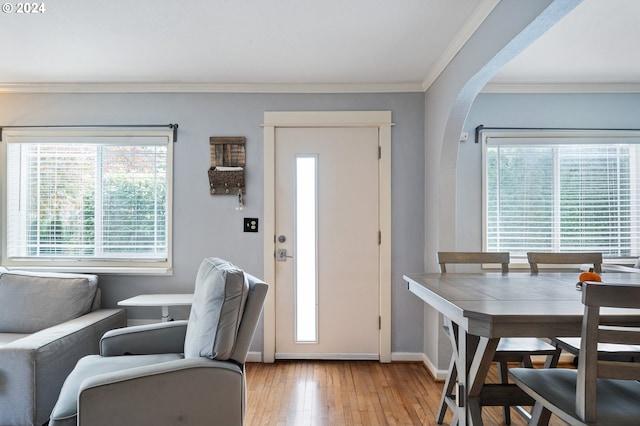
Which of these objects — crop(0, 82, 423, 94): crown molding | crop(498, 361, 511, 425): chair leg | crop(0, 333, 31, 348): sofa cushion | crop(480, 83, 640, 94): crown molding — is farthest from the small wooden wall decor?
crop(498, 361, 511, 425): chair leg

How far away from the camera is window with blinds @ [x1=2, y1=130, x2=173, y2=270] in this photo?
3.29m

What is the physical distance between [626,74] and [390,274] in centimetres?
256

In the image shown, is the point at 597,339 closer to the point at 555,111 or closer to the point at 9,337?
the point at 555,111

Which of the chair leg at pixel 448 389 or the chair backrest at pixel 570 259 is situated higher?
the chair backrest at pixel 570 259

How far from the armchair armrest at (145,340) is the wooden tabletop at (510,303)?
139cm

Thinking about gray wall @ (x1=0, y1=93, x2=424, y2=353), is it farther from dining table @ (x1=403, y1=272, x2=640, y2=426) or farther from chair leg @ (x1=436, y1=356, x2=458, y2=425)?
dining table @ (x1=403, y1=272, x2=640, y2=426)

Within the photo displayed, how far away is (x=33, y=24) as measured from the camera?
2275 mm

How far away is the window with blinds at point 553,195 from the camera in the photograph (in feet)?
10.8

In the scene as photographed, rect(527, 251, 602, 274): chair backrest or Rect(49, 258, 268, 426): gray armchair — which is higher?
Rect(527, 251, 602, 274): chair backrest

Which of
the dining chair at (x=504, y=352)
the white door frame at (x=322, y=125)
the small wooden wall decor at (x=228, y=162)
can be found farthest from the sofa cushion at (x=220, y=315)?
the small wooden wall decor at (x=228, y=162)

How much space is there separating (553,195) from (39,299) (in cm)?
429

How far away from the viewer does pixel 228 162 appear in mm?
3273

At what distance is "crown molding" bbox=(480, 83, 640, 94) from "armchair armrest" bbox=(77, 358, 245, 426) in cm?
309

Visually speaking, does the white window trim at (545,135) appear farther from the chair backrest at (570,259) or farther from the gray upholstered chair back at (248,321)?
the gray upholstered chair back at (248,321)
